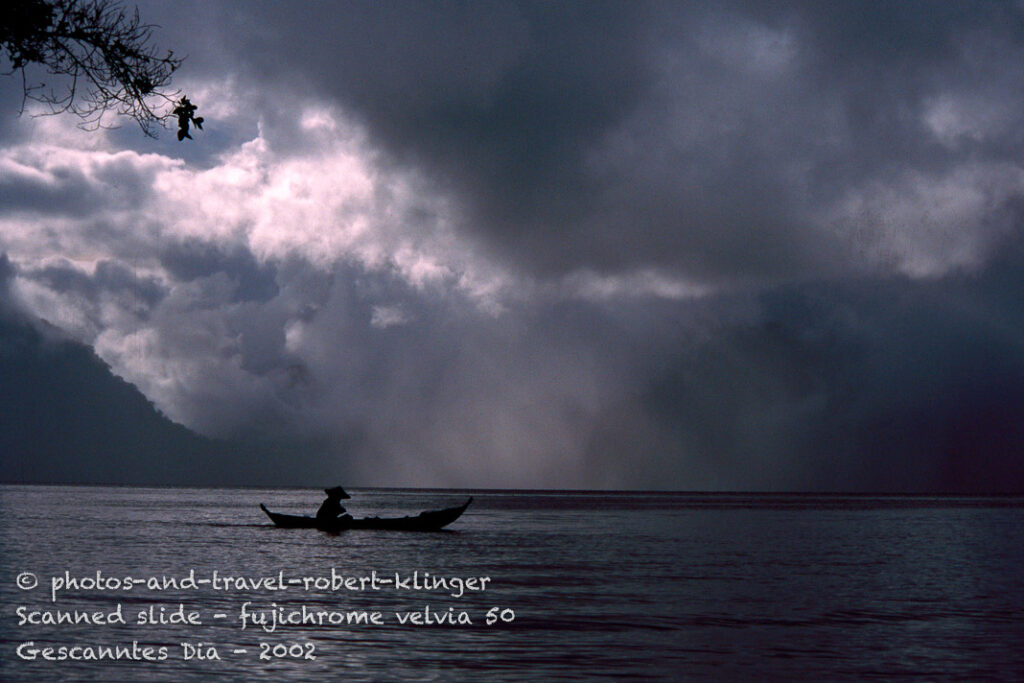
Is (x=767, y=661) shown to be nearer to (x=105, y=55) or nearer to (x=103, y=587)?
(x=105, y=55)

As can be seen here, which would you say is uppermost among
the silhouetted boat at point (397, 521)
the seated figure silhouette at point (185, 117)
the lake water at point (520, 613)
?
the seated figure silhouette at point (185, 117)

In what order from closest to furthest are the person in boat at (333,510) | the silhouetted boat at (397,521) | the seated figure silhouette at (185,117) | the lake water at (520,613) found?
the seated figure silhouette at (185,117) < the lake water at (520,613) < the person in boat at (333,510) < the silhouetted boat at (397,521)

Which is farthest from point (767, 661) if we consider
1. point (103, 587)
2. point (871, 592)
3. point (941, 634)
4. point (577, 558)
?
point (577, 558)

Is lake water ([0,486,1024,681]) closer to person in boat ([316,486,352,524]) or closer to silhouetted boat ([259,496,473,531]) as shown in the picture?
person in boat ([316,486,352,524])

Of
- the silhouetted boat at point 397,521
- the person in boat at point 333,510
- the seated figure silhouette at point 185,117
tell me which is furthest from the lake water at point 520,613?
the seated figure silhouette at point 185,117

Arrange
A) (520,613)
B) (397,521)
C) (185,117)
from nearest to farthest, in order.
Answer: (185,117) → (520,613) → (397,521)

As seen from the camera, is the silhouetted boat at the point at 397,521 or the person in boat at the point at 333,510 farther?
the silhouetted boat at the point at 397,521

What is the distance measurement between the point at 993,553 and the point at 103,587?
52.8m

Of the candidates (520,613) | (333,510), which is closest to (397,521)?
(333,510)

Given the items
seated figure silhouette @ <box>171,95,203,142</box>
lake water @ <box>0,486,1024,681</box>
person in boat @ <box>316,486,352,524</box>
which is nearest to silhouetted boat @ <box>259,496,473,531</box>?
person in boat @ <box>316,486,352,524</box>

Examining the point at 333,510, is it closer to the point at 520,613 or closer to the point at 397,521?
the point at 397,521

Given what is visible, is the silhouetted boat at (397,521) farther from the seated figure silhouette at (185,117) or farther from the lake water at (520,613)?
the seated figure silhouette at (185,117)

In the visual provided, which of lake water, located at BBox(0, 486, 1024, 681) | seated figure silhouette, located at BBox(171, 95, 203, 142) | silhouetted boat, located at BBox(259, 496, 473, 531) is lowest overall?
lake water, located at BBox(0, 486, 1024, 681)

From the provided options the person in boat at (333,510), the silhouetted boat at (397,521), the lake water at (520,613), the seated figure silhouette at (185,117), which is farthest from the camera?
the silhouetted boat at (397,521)
